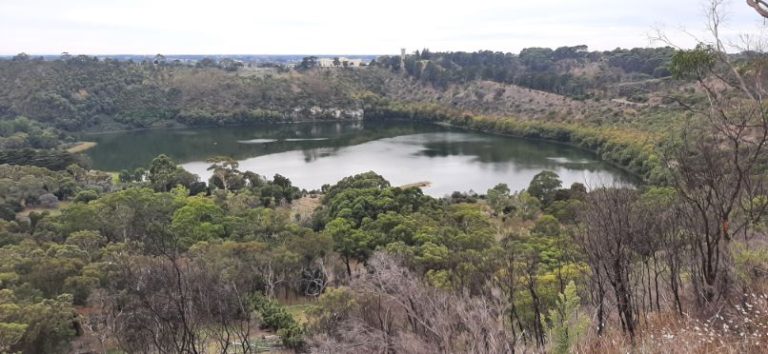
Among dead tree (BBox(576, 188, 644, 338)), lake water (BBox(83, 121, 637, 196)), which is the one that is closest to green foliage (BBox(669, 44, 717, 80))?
dead tree (BBox(576, 188, 644, 338))

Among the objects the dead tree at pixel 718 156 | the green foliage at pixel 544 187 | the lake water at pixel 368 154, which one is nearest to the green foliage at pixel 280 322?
the dead tree at pixel 718 156

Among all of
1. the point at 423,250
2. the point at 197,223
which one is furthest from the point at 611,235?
the point at 197,223

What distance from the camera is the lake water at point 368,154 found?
46.2m

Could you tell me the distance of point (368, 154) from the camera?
2248 inches

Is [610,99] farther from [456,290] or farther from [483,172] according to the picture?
[456,290]

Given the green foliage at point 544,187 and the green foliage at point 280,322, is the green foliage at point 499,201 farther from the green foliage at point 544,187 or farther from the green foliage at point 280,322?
the green foliage at point 280,322

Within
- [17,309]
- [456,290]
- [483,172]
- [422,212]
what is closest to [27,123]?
[483,172]

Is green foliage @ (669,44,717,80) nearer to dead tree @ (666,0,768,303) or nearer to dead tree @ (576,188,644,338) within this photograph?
dead tree @ (666,0,768,303)

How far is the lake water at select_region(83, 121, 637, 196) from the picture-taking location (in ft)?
151

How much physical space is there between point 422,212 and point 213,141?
44.4 metres

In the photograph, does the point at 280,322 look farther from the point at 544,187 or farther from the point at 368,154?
the point at 368,154

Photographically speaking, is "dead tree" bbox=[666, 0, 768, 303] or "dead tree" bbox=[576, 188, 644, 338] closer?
"dead tree" bbox=[666, 0, 768, 303]

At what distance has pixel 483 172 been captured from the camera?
47906 millimetres

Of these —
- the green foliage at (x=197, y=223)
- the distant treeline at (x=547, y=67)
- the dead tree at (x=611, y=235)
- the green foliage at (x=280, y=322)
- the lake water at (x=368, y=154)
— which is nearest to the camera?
the dead tree at (x=611, y=235)
